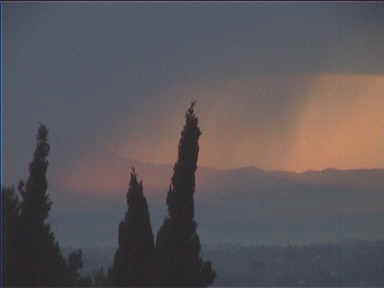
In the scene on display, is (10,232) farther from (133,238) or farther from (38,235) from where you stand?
(133,238)

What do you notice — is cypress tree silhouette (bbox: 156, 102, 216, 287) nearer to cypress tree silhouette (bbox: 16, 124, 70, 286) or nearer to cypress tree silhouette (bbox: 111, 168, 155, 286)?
cypress tree silhouette (bbox: 111, 168, 155, 286)

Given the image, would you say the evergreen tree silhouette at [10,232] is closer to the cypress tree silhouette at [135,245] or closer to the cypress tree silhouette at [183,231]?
the cypress tree silhouette at [135,245]

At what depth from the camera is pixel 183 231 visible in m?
21.9

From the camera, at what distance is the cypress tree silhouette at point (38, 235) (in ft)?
72.9

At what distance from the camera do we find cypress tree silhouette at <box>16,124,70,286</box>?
22219 mm

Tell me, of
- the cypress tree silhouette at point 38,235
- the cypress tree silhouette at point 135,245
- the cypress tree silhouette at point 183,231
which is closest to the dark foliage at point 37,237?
the cypress tree silhouette at point 38,235

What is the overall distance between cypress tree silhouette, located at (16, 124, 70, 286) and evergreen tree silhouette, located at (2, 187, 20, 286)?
0.15 meters

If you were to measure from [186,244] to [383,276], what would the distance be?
12268 mm

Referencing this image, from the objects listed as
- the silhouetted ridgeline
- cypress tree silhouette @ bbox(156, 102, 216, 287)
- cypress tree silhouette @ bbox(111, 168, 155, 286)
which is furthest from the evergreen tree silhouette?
cypress tree silhouette @ bbox(156, 102, 216, 287)

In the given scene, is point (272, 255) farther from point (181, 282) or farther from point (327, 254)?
point (181, 282)

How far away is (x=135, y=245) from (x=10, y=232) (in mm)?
3843

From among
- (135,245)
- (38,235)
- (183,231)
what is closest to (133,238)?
(135,245)

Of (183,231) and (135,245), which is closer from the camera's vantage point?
(183,231)

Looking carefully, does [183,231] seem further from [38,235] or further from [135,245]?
[38,235]
